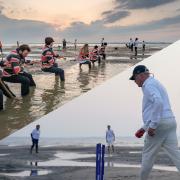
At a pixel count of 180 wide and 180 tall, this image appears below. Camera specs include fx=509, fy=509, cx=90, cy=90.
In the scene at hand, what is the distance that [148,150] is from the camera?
7223 mm

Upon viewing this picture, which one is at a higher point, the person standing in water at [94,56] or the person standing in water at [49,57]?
the person standing in water at [49,57]

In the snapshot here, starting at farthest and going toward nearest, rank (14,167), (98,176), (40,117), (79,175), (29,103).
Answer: (14,167) → (79,175) → (29,103) → (40,117) → (98,176)

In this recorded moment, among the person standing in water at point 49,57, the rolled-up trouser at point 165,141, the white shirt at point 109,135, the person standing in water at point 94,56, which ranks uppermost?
the person standing in water at point 49,57

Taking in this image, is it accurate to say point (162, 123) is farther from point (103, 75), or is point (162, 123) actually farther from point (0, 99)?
point (103, 75)

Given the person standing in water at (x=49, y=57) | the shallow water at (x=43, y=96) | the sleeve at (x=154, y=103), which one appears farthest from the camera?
the person standing in water at (x=49, y=57)

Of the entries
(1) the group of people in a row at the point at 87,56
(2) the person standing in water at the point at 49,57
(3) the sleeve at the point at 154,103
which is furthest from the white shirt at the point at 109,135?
(3) the sleeve at the point at 154,103

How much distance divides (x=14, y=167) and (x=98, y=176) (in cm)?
1652

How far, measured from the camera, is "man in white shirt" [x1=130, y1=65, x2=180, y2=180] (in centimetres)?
679

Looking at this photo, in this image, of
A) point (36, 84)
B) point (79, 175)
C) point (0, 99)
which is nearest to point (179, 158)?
point (0, 99)

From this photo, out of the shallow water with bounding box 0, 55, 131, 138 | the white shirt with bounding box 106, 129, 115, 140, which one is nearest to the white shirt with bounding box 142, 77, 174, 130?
the shallow water with bounding box 0, 55, 131, 138

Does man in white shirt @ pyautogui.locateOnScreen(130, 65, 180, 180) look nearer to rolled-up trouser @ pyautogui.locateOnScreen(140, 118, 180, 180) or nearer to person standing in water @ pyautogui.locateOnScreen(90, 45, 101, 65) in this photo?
rolled-up trouser @ pyautogui.locateOnScreen(140, 118, 180, 180)

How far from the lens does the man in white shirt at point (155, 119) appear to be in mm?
6785

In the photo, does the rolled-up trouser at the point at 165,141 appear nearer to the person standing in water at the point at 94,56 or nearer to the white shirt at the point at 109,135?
the person standing in water at the point at 94,56

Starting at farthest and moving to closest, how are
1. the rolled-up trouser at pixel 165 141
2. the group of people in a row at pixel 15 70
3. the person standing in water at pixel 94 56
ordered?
1. the person standing in water at pixel 94 56
2. the group of people in a row at pixel 15 70
3. the rolled-up trouser at pixel 165 141
